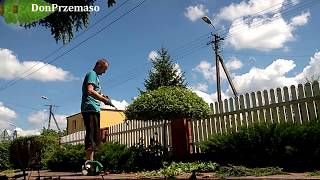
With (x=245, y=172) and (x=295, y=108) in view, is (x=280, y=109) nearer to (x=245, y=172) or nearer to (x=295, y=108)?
(x=295, y=108)

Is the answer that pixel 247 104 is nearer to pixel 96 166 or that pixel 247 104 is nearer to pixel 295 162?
pixel 295 162

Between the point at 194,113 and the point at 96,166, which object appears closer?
the point at 96,166

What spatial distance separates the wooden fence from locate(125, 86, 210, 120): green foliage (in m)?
0.44

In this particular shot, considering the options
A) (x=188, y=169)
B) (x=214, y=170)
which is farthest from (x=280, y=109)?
(x=188, y=169)

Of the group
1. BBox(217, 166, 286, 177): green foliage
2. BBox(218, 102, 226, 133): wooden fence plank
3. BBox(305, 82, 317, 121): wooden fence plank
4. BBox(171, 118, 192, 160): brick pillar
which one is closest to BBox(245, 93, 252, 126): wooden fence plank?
BBox(218, 102, 226, 133): wooden fence plank

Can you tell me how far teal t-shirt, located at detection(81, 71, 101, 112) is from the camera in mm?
5258

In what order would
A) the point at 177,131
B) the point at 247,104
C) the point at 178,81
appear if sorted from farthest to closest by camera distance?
the point at 178,81, the point at 177,131, the point at 247,104

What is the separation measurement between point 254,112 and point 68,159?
6131 millimetres

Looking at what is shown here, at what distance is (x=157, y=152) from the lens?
11070 millimetres

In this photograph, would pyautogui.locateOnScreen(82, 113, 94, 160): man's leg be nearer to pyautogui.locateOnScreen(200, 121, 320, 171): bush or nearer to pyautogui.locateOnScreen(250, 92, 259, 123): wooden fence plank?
pyautogui.locateOnScreen(200, 121, 320, 171): bush

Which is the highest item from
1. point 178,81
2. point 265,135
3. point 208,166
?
point 178,81

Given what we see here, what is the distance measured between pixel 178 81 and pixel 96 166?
87.4 feet

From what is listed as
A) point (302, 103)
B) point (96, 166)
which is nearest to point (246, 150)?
point (302, 103)

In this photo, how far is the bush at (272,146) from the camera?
6463 mm
